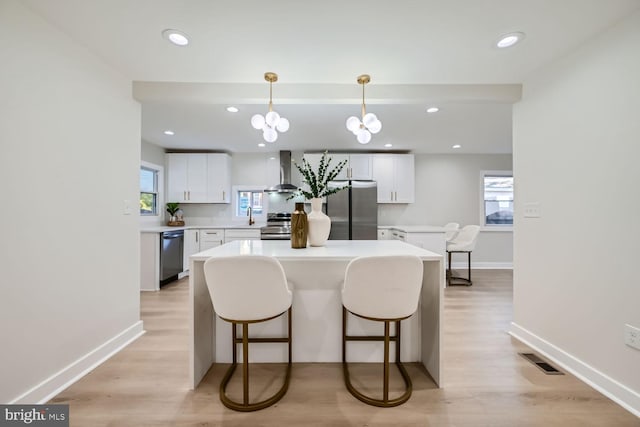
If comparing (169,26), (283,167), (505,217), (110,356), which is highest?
(169,26)

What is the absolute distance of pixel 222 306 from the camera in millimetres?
1376

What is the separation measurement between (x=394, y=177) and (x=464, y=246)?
1.72 metres

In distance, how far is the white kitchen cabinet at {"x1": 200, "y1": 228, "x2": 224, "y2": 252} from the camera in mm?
4594

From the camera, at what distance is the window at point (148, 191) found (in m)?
4.50

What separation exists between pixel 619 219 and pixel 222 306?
7.78 ft

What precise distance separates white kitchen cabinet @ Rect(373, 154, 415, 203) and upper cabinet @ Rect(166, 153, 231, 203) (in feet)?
9.67

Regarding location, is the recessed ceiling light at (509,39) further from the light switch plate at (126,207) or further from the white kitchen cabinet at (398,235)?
the light switch plate at (126,207)

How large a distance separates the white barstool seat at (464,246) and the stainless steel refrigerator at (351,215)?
4.21 feet

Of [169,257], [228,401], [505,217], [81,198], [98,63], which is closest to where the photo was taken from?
[228,401]

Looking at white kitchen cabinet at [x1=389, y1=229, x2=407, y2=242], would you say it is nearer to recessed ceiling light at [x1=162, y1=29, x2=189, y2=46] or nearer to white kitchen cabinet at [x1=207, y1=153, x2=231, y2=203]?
white kitchen cabinet at [x1=207, y1=153, x2=231, y2=203]

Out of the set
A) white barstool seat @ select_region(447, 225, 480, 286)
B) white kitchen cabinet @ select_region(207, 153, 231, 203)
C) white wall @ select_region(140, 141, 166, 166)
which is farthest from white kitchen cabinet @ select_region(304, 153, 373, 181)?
white wall @ select_region(140, 141, 166, 166)

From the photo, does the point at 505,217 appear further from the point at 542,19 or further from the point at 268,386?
the point at 268,386

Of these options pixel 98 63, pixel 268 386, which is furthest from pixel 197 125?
pixel 268 386

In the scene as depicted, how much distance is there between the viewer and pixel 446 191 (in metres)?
5.39
